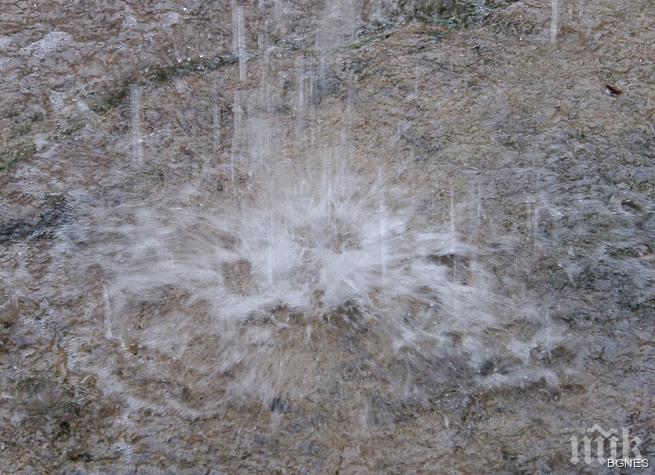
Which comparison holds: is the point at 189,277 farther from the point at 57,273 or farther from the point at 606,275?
the point at 606,275

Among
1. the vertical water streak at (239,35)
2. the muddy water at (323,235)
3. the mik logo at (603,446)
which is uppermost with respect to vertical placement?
the vertical water streak at (239,35)

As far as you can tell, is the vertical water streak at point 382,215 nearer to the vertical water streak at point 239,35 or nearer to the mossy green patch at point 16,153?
the vertical water streak at point 239,35

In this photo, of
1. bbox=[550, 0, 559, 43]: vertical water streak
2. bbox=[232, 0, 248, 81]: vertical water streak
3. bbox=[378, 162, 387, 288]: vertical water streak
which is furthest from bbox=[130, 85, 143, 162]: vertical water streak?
bbox=[550, 0, 559, 43]: vertical water streak

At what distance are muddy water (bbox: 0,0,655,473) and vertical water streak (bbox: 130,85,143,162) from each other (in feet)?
0.06

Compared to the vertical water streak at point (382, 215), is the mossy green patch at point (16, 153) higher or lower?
higher

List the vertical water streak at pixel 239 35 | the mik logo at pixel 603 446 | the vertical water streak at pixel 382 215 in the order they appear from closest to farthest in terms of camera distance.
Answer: the mik logo at pixel 603 446
the vertical water streak at pixel 382 215
the vertical water streak at pixel 239 35

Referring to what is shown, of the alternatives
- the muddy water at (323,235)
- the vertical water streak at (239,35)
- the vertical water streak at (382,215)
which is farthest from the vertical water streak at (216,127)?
the vertical water streak at (382,215)

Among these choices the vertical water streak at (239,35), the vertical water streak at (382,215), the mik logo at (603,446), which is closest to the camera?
the mik logo at (603,446)

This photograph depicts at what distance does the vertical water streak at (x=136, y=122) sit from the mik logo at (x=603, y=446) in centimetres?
161

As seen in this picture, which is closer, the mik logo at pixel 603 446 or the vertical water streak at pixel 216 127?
the mik logo at pixel 603 446

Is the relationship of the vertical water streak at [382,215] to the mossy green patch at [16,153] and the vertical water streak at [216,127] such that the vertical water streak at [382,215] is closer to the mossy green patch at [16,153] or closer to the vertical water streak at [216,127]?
the vertical water streak at [216,127]

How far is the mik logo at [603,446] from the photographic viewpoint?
206 centimetres

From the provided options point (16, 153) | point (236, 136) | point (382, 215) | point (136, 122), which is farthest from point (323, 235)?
point (16, 153)

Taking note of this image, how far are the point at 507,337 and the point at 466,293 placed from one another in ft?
0.59
